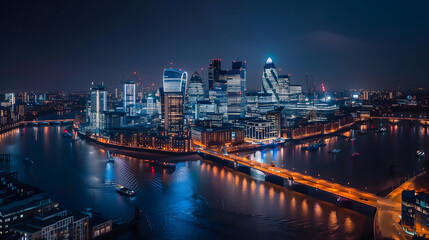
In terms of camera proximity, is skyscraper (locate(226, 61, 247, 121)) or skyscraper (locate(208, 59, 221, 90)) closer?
Answer: skyscraper (locate(226, 61, 247, 121))

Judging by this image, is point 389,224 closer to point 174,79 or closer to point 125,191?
point 125,191

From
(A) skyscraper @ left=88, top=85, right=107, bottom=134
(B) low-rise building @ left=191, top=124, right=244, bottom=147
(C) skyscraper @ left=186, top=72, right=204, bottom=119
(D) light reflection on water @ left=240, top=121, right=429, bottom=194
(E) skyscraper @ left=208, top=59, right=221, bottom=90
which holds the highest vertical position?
(E) skyscraper @ left=208, top=59, right=221, bottom=90

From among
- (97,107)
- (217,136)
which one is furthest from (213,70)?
(217,136)

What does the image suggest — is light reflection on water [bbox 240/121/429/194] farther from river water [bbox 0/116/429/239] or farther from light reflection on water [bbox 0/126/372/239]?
light reflection on water [bbox 0/126/372/239]

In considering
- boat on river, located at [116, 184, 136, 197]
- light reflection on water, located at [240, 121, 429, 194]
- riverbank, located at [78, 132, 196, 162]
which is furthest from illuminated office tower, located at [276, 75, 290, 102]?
boat on river, located at [116, 184, 136, 197]

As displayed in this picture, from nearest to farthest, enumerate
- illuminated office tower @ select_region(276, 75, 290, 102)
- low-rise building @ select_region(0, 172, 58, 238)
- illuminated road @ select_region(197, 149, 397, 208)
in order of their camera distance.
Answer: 1. low-rise building @ select_region(0, 172, 58, 238)
2. illuminated road @ select_region(197, 149, 397, 208)
3. illuminated office tower @ select_region(276, 75, 290, 102)

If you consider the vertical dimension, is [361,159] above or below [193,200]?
above
